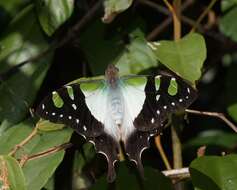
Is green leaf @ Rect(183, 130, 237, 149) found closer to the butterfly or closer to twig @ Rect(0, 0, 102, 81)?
twig @ Rect(0, 0, 102, 81)

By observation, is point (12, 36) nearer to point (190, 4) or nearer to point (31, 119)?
point (31, 119)

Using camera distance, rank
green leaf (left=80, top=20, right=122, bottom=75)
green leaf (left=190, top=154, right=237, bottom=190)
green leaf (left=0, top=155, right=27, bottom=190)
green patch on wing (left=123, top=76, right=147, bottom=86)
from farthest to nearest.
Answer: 1. green leaf (left=80, top=20, right=122, bottom=75)
2. green patch on wing (left=123, top=76, right=147, bottom=86)
3. green leaf (left=190, top=154, right=237, bottom=190)
4. green leaf (left=0, top=155, right=27, bottom=190)

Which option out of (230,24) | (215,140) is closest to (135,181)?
(230,24)

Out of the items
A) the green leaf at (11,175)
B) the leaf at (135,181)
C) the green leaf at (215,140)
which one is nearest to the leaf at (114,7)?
the leaf at (135,181)

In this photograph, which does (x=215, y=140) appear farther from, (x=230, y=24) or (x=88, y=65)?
(x=88, y=65)

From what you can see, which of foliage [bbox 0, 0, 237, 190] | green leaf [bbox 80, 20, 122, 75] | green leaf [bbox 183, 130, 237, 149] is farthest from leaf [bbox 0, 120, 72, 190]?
green leaf [bbox 183, 130, 237, 149]

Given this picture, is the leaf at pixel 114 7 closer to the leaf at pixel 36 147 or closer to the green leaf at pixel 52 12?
the green leaf at pixel 52 12
